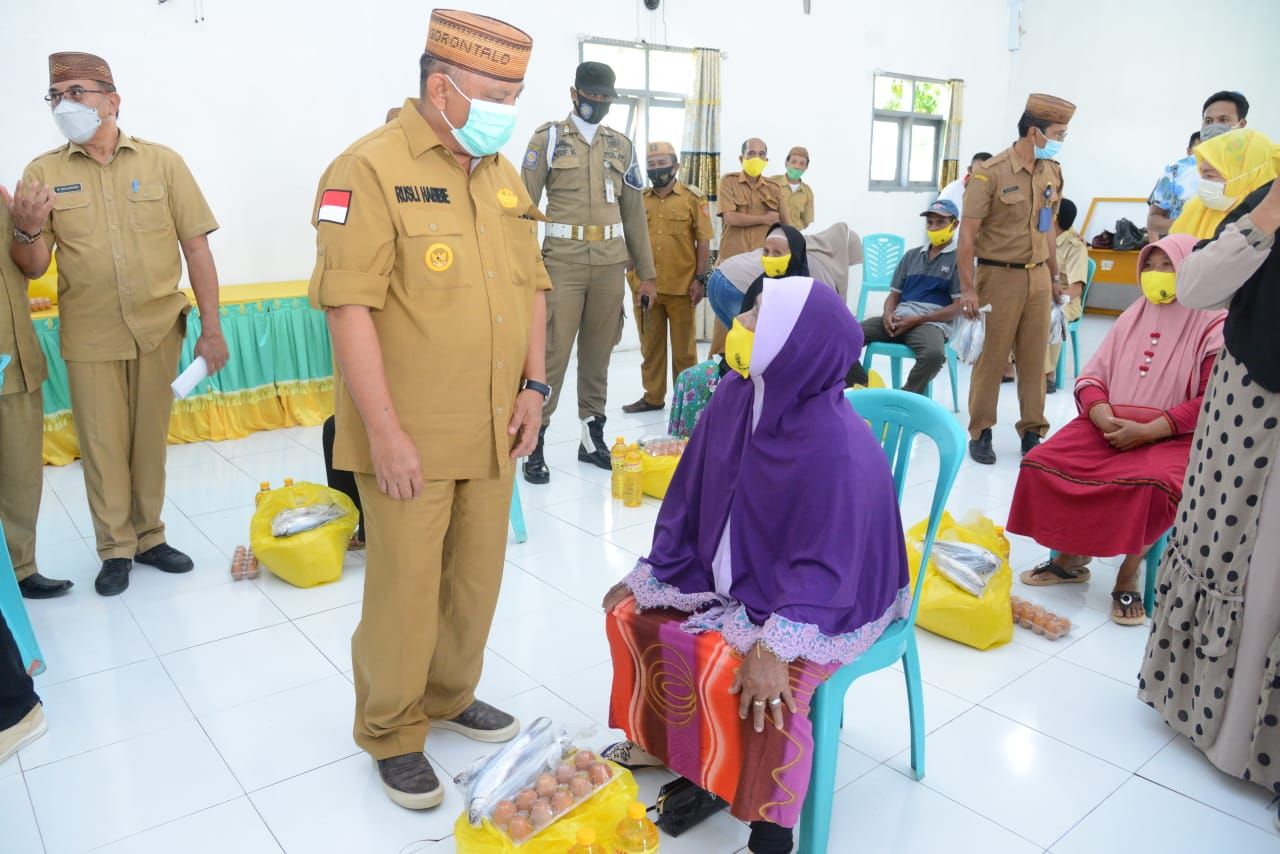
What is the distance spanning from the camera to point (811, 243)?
14.2 feet

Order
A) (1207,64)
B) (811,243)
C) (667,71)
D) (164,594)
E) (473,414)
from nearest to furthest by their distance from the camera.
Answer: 1. (473,414)
2. (164,594)
3. (811,243)
4. (667,71)
5. (1207,64)

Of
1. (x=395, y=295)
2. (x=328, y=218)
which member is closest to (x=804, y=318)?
(x=395, y=295)

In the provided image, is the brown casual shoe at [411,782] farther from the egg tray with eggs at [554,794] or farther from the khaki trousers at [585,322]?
the khaki trousers at [585,322]

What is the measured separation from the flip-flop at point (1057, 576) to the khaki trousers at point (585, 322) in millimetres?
2002

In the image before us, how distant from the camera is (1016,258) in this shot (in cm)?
415

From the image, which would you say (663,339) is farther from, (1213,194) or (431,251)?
(431,251)

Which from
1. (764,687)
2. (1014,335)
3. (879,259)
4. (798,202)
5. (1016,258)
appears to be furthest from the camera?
(798,202)

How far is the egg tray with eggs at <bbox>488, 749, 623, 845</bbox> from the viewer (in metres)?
1.55

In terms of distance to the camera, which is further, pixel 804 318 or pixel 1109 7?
pixel 1109 7

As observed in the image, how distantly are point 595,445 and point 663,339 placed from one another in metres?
1.08

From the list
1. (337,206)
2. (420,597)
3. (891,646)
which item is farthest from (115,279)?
(891,646)

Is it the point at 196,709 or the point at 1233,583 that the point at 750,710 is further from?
the point at 196,709

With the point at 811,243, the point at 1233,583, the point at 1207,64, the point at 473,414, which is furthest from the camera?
the point at 1207,64

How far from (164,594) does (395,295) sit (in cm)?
185
